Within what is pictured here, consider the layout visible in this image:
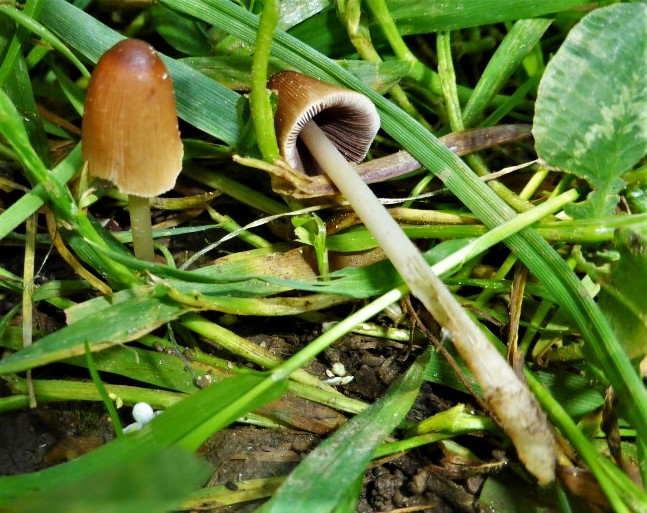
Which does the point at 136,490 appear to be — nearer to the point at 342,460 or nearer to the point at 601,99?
the point at 342,460

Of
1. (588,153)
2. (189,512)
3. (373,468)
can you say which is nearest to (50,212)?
(189,512)

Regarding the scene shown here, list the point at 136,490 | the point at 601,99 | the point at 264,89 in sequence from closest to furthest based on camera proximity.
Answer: the point at 136,490
the point at 264,89
the point at 601,99

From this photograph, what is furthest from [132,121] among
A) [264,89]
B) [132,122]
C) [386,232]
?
[386,232]

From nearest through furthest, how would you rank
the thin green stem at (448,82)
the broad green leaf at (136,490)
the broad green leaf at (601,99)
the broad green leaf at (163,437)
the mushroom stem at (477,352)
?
the broad green leaf at (136,490) → the broad green leaf at (163,437) → the mushroom stem at (477,352) → the broad green leaf at (601,99) → the thin green stem at (448,82)

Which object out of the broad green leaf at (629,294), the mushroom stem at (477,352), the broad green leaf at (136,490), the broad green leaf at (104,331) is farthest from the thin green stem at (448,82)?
the broad green leaf at (136,490)

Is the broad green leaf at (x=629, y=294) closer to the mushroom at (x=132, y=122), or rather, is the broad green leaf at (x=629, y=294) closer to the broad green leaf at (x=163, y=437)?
the broad green leaf at (x=163, y=437)

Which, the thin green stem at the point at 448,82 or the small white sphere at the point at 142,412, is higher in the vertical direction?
the thin green stem at the point at 448,82

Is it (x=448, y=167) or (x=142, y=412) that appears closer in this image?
(x=142, y=412)
